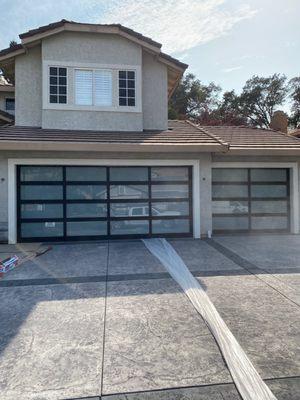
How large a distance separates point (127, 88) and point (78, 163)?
315 cm

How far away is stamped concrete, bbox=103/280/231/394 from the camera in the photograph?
9.07ft

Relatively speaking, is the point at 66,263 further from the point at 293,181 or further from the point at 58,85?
the point at 293,181

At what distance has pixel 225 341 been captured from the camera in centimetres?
338

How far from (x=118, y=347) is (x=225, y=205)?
26.0 ft

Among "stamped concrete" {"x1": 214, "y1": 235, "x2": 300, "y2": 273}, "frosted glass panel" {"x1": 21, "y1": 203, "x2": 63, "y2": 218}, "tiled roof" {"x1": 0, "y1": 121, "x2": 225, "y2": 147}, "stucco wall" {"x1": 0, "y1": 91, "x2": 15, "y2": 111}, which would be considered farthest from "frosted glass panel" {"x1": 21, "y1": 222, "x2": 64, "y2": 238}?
"stucco wall" {"x1": 0, "y1": 91, "x2": 15, "y2": 111}

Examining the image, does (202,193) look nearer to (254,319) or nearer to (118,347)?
(254,319)

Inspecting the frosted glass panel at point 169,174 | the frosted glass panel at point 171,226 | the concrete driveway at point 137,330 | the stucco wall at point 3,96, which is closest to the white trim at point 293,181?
the frosted glass panel at point 169,174

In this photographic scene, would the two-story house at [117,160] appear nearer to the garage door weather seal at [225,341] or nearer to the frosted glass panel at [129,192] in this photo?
the frosted glass panel at [129,192]

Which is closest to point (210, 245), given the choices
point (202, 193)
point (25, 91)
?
point (202, 193)

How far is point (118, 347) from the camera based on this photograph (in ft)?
10.8

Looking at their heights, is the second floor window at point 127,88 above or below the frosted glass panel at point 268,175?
above

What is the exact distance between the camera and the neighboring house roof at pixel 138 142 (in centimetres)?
851

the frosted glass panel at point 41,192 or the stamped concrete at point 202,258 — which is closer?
the stamped concrete at point 202,258

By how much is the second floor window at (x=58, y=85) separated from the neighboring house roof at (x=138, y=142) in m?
1.11
